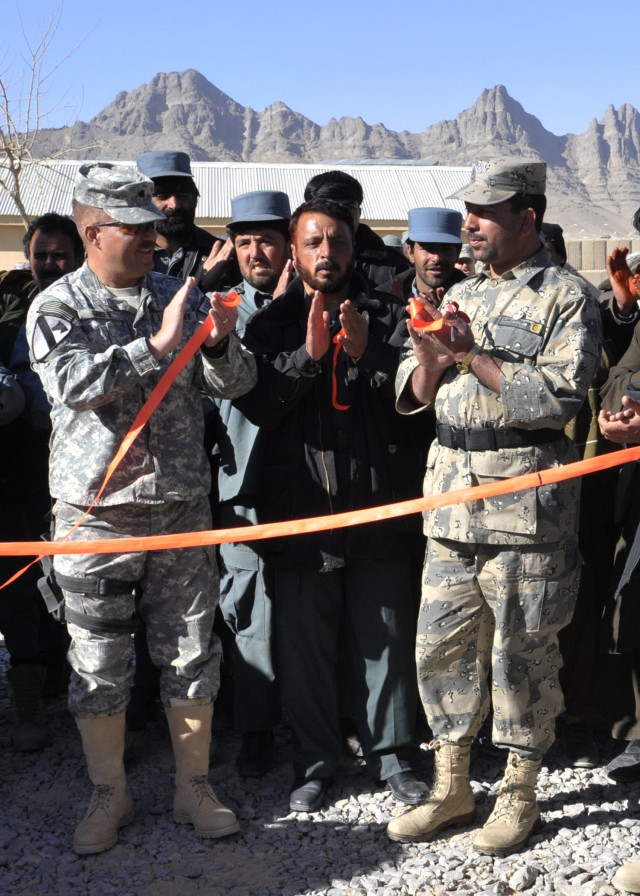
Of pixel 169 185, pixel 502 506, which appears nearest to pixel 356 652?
pixel 502 506

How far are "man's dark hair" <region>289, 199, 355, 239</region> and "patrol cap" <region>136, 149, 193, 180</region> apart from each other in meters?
1.36

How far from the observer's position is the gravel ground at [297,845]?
3.48 meters

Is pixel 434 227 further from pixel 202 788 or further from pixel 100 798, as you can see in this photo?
pixel 100 798

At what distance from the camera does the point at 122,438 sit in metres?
3.67

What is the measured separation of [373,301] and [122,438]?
3.85 ft

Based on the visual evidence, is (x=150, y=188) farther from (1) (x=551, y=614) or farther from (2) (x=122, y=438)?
(1) (x=551, y=614)

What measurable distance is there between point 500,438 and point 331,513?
0.80 metres

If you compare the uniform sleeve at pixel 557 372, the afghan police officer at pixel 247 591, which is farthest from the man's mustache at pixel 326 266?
the uniform sleeve at pixel 557 372

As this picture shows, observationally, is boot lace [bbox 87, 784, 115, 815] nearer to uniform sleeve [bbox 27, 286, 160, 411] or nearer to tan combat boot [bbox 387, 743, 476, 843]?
tan combat boot [bbox 387, 743, 476, 843]

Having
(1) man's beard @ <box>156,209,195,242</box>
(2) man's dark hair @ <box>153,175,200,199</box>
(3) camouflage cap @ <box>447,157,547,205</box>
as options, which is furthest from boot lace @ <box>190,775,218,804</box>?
(2) man's dark hair @ <box>153,175,200,199</box>

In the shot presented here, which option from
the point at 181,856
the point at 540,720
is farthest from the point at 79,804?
the point at 540,720

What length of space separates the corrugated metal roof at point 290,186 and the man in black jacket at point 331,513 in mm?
28465

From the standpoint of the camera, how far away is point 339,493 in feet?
13.3

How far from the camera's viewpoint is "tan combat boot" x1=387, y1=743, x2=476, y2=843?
3.74 metres
